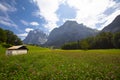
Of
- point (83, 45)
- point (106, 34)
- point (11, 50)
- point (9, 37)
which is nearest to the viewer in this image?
point (11, 50)

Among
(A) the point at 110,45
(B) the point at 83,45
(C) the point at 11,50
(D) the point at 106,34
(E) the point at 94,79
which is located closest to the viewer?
(E) the point at 94,79

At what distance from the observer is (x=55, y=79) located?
34.5 feet

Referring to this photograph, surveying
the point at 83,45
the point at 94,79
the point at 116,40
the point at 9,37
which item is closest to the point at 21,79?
the point at 94,79

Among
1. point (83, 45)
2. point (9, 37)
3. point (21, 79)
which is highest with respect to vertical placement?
point (9, 37)

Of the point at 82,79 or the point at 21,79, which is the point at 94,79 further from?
the point at 21,79

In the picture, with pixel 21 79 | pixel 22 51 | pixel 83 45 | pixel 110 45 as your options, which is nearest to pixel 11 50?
pixel 22 51

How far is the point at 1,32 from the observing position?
4966 inches

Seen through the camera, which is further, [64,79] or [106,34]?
[106,34]

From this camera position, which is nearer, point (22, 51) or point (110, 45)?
point (22, 51)

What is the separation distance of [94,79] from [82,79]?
0.93 meters

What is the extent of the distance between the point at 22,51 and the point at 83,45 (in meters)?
49.5

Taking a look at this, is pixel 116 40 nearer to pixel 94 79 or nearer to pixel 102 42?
pixel 102 42

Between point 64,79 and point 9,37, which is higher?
point 9,37

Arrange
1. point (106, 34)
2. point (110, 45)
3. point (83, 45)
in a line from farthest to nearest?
point (106, 34) < point (110, 45) < point (83, 45)
